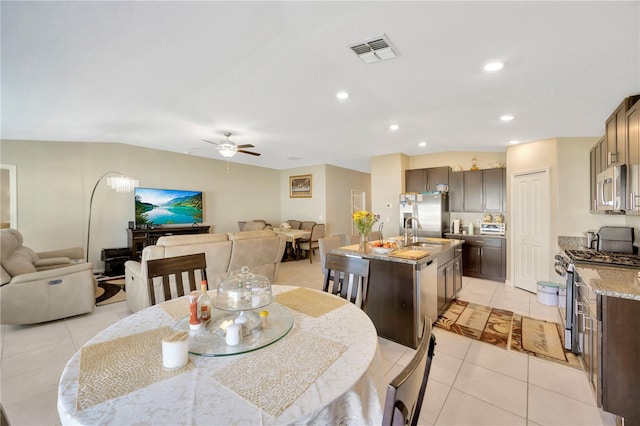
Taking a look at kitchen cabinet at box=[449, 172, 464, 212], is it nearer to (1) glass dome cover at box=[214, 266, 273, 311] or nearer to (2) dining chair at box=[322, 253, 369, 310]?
(2) dining chair at box=[322, 253, 369, 310]

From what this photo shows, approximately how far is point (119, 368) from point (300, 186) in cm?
723

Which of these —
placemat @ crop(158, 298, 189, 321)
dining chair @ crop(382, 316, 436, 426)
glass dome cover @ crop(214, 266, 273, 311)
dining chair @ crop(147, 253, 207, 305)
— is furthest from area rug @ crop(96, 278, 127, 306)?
dining chair @ crop(382, 316, 436, 426)

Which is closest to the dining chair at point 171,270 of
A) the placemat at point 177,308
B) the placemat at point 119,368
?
the placemat at point 177,308

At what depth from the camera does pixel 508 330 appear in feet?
9.33

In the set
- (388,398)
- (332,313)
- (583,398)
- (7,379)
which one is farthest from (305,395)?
(7,379)

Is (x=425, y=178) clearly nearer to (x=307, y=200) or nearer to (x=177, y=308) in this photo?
(x=307, y=200)

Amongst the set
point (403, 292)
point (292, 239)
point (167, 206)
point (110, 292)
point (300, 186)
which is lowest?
point (110, 292)

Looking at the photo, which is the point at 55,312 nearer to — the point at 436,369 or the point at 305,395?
the point at 305,395

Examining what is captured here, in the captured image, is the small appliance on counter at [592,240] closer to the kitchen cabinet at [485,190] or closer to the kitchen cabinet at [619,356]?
the kitchen cabinet at [485,190]

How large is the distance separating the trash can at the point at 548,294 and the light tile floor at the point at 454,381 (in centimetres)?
178

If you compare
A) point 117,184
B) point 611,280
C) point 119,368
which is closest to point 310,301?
point 119,368

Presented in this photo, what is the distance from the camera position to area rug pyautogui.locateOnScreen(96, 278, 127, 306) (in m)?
3.68

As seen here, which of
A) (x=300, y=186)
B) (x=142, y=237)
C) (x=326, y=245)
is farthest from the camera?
(x=300, y=186)

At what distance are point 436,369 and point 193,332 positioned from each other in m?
2.04
